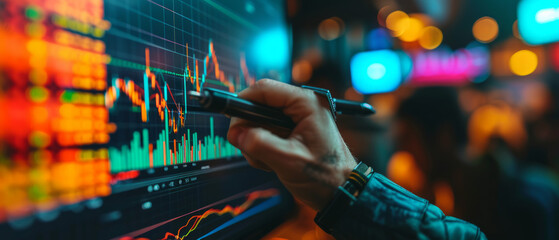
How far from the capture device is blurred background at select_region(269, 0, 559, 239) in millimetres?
1918

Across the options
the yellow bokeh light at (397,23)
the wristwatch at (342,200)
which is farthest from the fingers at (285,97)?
the yellow bokeh light at (397,23)

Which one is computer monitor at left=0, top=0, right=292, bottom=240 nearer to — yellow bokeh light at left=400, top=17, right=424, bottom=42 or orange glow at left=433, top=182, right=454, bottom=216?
orange glow at left=433, top=182, right=454, bottom=216

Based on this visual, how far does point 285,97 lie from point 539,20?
2.16m

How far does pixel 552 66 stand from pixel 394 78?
3.34 ft

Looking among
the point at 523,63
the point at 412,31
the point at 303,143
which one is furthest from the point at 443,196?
the point at 303,143

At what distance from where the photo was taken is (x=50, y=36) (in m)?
0.29

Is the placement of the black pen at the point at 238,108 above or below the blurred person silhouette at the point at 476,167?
above

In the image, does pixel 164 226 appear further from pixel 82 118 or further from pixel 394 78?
pixel 394 78

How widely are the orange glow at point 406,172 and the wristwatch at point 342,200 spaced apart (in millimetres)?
1758

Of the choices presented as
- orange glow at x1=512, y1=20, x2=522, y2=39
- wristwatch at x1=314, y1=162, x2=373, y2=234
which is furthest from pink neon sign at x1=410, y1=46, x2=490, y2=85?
wristwatch at x1=314, y1=162, x2=373, y2=234

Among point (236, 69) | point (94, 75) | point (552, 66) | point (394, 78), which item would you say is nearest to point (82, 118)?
point (94, 75)

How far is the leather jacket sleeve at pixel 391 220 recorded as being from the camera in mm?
506

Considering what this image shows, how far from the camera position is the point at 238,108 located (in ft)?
1.40

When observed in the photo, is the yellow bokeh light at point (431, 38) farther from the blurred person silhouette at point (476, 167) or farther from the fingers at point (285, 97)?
the fingers at point (285, 97)
